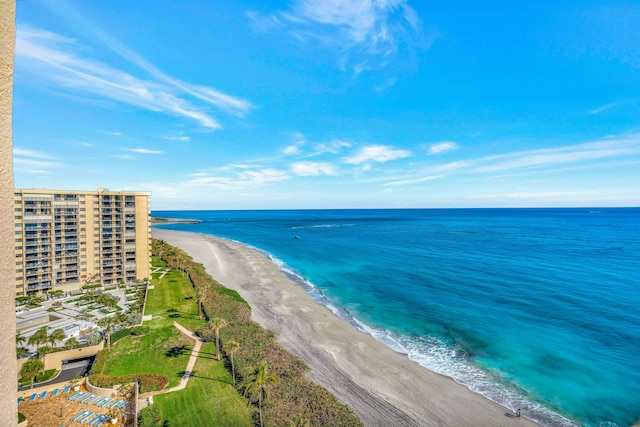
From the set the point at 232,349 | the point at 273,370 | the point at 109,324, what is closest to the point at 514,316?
the point at 273,370

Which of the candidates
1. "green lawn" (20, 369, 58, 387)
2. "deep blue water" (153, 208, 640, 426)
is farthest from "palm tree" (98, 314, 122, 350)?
"deep blue water" (153, 208, 640, 426)

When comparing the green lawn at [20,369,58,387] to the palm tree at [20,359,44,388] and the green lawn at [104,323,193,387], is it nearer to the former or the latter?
the palm tree at [20,359,44,388]

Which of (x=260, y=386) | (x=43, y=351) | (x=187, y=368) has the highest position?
(x=260, y=386)

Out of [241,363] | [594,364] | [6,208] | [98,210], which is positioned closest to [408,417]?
[241,363]

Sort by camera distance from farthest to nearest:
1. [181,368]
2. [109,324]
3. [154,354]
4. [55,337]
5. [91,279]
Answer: [91,279]
[109,324]
[154,354]
[55,337]
[181,368]

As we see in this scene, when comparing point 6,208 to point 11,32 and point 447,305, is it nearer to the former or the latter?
point 11,32

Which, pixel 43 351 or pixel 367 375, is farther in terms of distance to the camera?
pixel 43 351

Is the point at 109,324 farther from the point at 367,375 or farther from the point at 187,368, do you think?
the point at 367,375
